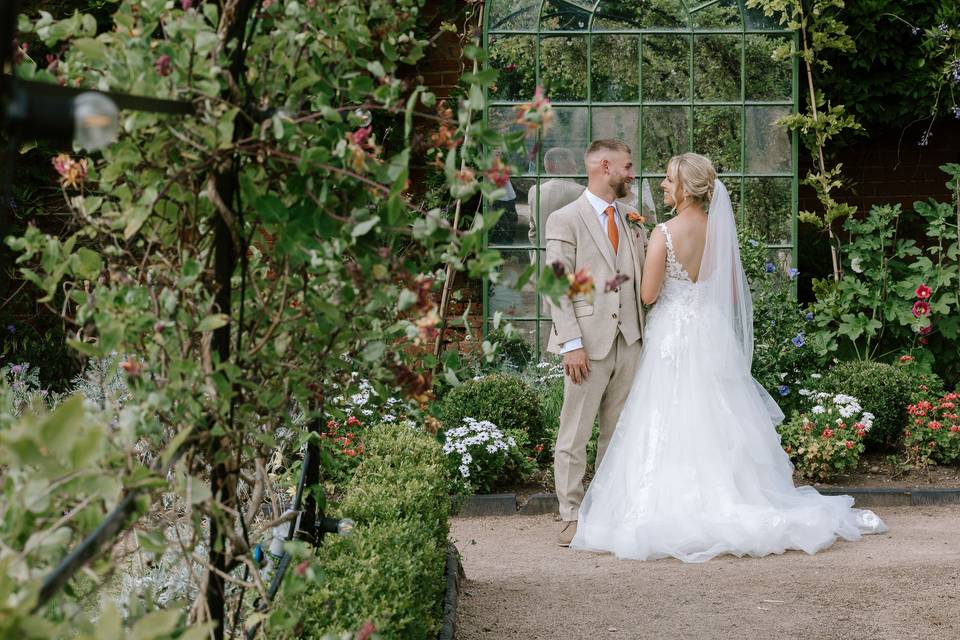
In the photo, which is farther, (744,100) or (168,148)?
(744,100)

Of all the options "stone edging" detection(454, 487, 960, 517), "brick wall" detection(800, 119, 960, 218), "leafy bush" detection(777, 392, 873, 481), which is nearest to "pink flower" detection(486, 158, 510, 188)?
"stone edging" detection(454, 487, 960, 517)

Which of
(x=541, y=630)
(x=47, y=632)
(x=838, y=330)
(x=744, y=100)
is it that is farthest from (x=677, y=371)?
(x=47, y=632)

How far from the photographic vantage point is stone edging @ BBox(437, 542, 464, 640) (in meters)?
3.46

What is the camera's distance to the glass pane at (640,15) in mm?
7797

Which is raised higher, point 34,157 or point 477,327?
point 34,157

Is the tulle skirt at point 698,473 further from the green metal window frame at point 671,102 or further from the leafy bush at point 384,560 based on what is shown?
the green metal window frame at point 671,102

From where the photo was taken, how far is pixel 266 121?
1.58 metres

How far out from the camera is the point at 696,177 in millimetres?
5195

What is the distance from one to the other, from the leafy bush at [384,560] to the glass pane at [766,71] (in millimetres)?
4668

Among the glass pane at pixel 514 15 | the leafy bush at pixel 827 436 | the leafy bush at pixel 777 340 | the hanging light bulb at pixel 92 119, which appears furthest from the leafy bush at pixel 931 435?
the hanging light bulb at pixel 92 119

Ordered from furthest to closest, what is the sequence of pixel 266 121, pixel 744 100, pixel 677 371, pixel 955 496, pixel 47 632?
pixel 744 100 < pixel 955 496 < pixel 677 371 < pixel 266 121 < pixel 47 632

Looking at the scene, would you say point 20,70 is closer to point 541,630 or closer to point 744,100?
point 541,630

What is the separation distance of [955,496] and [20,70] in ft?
18.1

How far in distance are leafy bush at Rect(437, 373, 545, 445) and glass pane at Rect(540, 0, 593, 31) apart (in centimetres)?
293
